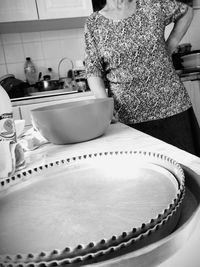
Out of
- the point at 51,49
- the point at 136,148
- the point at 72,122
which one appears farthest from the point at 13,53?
the point at 136,148

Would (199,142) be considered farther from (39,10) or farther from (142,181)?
(39,10)

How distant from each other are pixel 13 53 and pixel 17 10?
1.56 ft

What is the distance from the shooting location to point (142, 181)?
356 millimetres

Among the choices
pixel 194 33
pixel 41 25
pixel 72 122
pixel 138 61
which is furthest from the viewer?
pixel 194 33

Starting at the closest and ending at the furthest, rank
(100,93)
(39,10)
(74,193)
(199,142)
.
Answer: (74,193) → (100,93) → (199,142) → (39,10)

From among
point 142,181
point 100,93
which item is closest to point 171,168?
point 142,181

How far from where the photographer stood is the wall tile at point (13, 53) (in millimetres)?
2469

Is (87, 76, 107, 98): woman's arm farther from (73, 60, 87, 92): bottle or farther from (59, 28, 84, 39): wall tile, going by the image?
(59, 28, 84, 39): wall tile

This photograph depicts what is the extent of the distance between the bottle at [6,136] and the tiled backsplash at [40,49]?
2.04 metres

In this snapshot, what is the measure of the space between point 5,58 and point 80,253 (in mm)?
2532

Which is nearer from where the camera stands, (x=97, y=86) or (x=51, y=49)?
(x=97, y=86)

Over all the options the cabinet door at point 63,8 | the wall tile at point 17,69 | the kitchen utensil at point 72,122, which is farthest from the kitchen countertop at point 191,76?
the kitchen utensil at point 72,122

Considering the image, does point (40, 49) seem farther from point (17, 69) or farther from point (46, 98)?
point (46, 98)

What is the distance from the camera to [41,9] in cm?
213
